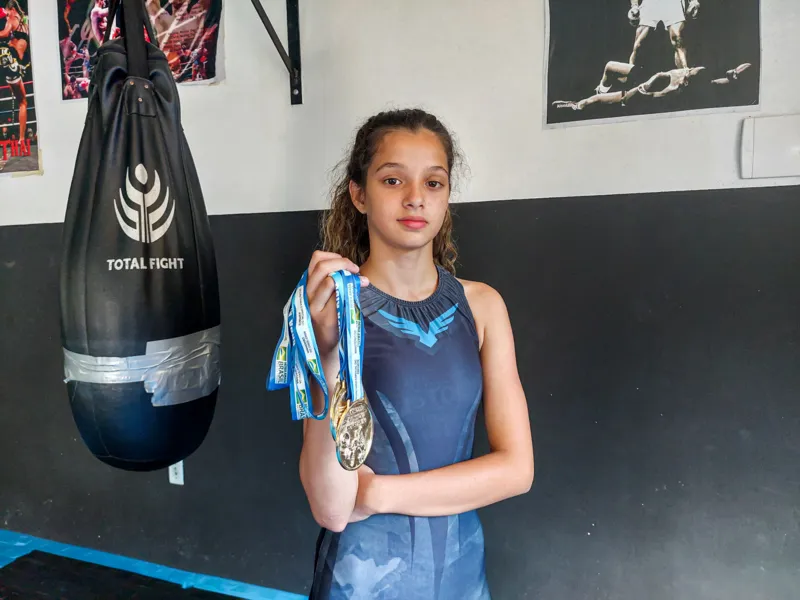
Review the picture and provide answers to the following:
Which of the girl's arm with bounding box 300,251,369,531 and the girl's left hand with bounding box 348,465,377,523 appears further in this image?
the girl's left hand with bounding box 348,465,377,523

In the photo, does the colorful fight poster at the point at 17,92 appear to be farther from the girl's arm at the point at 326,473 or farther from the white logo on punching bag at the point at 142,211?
the girl's arm at the point at 326,473

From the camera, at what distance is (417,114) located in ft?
2.85

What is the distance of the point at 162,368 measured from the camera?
952 millimetres

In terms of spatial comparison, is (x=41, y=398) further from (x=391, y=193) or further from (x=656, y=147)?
(x=656, y=147)

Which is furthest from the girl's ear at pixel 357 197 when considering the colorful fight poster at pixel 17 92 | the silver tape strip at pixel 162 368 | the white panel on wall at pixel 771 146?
the colorful fight poster at pixel 17 92

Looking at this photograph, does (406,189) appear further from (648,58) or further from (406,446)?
(648,58)

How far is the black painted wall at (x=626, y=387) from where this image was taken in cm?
108

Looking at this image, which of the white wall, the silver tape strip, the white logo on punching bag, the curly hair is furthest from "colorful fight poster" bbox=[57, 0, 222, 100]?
the silver tape strip

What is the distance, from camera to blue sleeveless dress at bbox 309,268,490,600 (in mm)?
782

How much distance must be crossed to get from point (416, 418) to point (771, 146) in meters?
0.91

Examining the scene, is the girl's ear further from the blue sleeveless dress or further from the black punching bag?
the black punching bag

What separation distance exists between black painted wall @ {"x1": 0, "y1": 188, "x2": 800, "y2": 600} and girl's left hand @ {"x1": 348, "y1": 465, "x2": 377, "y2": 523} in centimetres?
62

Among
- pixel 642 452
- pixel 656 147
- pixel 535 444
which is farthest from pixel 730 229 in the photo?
pixel 535 444


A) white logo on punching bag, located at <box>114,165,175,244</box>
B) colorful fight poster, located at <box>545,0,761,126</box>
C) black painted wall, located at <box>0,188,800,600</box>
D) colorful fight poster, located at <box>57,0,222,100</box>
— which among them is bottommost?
black painted wall, located at <box>0,188,800,600</box>
